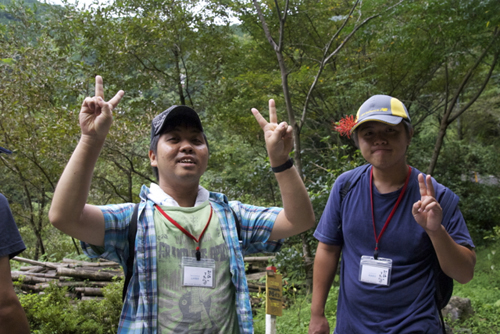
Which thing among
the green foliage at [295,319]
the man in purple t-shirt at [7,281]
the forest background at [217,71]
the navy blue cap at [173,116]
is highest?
the forest background at [217,71]

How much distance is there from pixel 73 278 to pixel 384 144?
5.83m

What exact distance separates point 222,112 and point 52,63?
3.56 meters

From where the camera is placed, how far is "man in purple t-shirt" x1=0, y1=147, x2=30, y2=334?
5.42 feet

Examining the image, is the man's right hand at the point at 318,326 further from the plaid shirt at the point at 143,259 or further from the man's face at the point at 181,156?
the man's face at the point at 181,156

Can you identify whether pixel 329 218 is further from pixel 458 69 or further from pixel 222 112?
pixel 458 69

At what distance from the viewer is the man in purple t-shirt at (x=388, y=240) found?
1800mm

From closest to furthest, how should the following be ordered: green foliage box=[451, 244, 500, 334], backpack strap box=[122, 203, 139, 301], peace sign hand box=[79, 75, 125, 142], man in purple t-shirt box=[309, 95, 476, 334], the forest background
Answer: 1. peace sign hand box=[79, 75, 125, 142]
2. backpack strap box=[122, 203, 139, 301]
3. man in purple t-shirt box=[309, 95, 476, 334]
4. green foliage box=[451, 244, 500, 334]
5. the forest background

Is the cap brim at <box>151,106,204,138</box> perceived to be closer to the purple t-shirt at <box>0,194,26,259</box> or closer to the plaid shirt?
the plaid shirt

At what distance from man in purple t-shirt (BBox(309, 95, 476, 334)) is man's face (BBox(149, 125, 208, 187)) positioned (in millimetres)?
932

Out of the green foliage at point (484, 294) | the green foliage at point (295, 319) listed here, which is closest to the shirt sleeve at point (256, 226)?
the green foliage at point (295, 319)

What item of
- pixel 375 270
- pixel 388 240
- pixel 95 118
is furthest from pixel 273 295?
pixel 95 118

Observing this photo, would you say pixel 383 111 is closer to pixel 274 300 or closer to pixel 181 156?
pixel 181 156

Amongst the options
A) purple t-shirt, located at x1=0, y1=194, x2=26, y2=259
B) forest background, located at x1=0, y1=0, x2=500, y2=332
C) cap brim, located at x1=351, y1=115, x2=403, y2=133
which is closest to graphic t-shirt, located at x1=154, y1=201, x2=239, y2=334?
purple t-shirt, located at x1=0, y1=194, x2=26, y2=259

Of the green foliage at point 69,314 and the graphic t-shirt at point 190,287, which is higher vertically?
the graphic t-shirt at point 190,287
